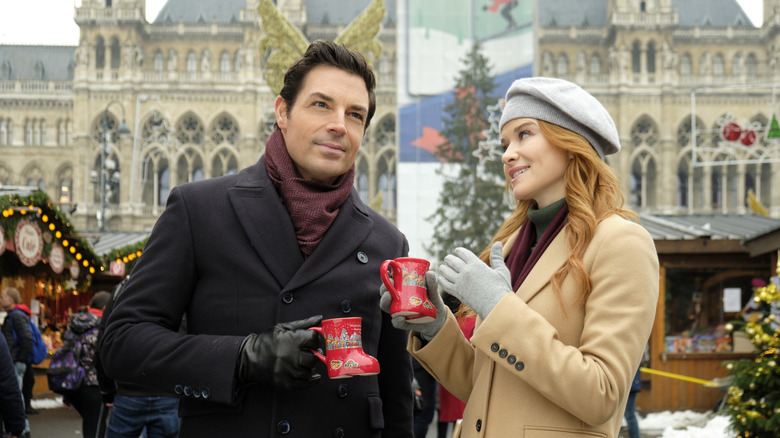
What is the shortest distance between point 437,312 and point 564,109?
1.90ft

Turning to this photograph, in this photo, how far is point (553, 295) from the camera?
1905 millimetres

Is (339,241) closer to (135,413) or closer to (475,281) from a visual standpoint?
(475,281)

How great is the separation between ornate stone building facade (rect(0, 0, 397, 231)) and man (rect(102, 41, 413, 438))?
39376mm

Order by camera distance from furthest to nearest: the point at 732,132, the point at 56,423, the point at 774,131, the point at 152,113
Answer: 1. the point at 152,113
2. the point at 732,132
3. the point at 774,131
4. the point at 56,423

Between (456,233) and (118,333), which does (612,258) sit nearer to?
(118,333)

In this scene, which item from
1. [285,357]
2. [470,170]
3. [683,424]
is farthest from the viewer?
[470,170]

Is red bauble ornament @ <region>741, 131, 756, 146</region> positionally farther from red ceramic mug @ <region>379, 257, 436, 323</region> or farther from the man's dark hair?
red ceramic mug @ <region>379, 257, 436, 323</region>

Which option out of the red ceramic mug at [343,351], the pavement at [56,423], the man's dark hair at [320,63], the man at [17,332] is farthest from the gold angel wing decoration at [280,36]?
the red ceramic mug at [343,351]

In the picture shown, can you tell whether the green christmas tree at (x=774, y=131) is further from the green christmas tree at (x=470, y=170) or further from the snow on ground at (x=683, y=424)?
the green christmas tree at (x=470, y=170)

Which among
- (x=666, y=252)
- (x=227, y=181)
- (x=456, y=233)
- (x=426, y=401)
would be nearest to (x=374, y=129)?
(x=456, y=233)

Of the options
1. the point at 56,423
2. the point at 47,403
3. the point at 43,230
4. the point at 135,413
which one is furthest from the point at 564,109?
the point at 47,403

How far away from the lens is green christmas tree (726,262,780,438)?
206 inches

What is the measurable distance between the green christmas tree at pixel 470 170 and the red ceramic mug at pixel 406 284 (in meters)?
26.1

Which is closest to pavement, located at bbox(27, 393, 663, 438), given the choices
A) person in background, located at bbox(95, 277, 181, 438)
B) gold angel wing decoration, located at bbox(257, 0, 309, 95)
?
person in background, located at bbox(95, 277, 181, 438)
